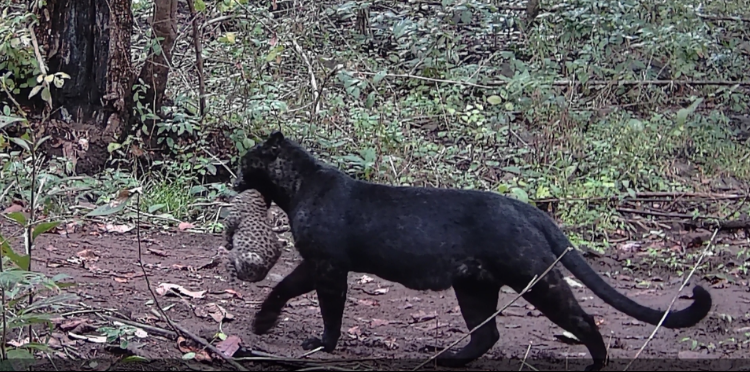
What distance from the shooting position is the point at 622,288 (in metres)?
5.82

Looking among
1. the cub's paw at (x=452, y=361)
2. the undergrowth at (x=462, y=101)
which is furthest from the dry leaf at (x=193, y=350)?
the undergrowth at (x=462, y=101)

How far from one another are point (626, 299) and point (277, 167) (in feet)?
5.67

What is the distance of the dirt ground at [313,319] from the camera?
13.1ft

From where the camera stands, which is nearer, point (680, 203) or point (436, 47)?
point (680, 203)

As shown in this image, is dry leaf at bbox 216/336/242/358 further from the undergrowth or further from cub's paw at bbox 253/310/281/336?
the undergrowth

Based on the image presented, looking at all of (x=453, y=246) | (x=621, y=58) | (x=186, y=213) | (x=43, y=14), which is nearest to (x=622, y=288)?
(x=453, y=246)

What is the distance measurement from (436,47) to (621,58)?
2018mm

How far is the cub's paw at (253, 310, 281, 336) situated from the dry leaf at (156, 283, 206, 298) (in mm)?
847

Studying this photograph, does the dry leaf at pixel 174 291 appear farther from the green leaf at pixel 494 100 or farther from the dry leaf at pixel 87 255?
the green leaf at pixel 494 100

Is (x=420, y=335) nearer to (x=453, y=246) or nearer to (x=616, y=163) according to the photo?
(x=453, y=246)

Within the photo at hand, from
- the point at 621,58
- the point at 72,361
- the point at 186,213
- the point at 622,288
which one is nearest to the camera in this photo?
the point at 72,361

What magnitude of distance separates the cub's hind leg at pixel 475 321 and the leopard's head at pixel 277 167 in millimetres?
929

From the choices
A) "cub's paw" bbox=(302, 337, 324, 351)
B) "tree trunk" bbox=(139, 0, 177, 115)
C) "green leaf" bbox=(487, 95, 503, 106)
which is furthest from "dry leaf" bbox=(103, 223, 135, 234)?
"green leaf" bbox=(487, 95, 503, 106)

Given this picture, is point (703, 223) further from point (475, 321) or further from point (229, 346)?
point (229, 346)
